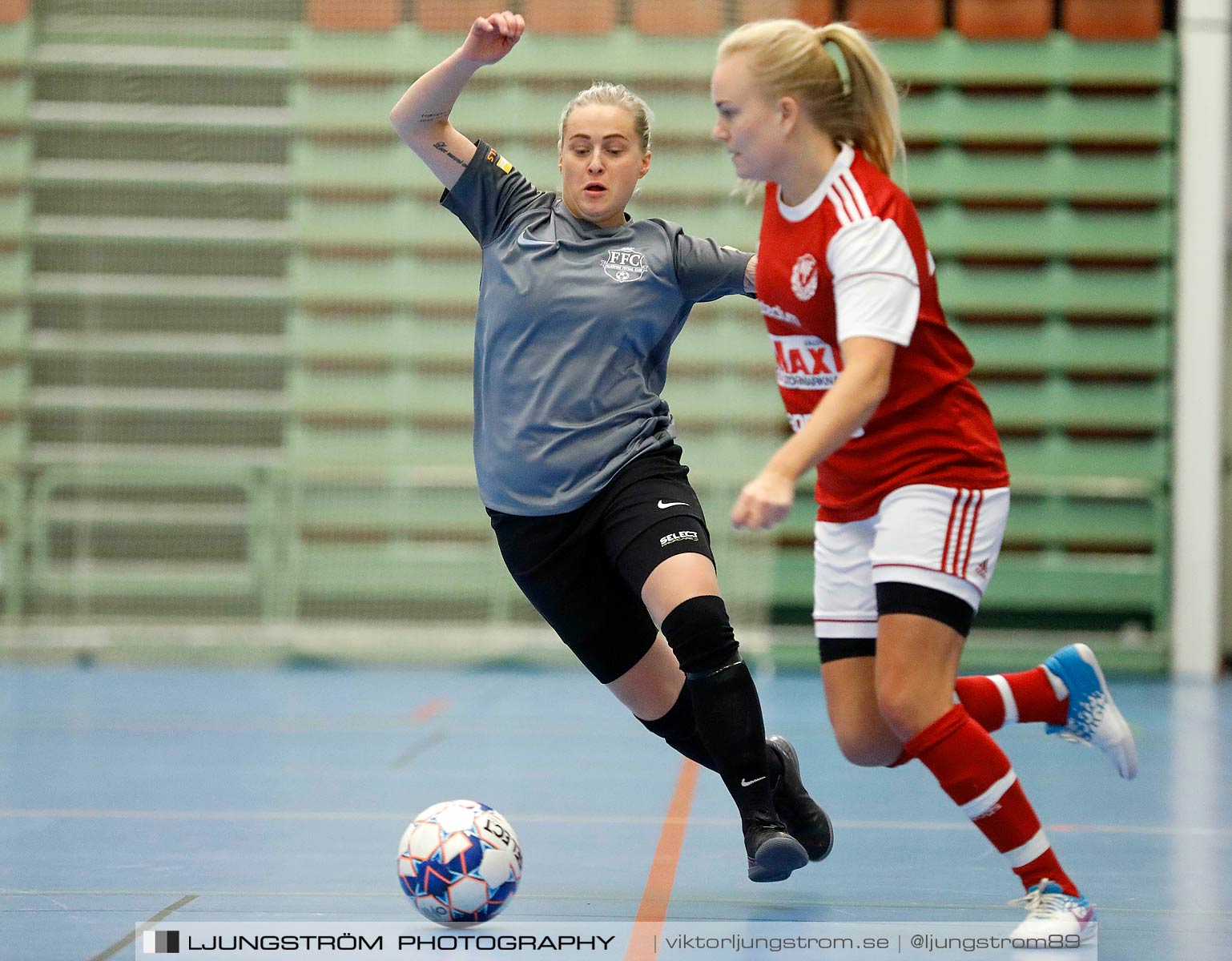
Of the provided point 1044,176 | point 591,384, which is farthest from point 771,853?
point 1044,176

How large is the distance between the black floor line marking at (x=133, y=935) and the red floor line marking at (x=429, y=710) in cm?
312

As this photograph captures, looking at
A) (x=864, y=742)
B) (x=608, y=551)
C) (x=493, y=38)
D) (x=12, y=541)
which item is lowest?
(x=12, y=541)

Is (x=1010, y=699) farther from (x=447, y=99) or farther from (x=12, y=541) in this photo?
(x=12, y=541)

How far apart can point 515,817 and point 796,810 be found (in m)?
1.08

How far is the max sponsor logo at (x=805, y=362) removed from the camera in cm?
268

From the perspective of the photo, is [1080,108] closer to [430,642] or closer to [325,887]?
[430,642]

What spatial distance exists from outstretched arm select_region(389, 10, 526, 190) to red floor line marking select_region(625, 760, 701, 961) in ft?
5.28

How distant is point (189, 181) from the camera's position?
880cm

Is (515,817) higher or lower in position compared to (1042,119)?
lower

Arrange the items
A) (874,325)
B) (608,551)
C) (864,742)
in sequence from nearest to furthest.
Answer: (874,325), (864,742), (608,551)

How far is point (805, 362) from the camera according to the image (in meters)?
2.71

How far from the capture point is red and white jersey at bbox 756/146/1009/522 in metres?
2.43

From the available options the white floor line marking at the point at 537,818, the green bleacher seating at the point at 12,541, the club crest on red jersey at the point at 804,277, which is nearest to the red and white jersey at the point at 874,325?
the club crest on red jersey at the point at 804,277

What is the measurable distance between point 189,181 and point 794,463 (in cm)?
737
